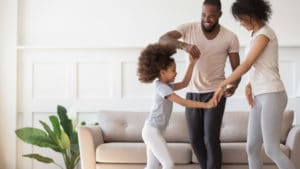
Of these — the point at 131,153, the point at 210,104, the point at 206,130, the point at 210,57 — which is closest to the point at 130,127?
the point at 131,153

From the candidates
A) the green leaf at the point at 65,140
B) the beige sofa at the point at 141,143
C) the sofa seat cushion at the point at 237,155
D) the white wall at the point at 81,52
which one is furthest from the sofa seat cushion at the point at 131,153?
the white wall at the point at 81,52

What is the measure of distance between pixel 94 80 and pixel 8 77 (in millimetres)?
924

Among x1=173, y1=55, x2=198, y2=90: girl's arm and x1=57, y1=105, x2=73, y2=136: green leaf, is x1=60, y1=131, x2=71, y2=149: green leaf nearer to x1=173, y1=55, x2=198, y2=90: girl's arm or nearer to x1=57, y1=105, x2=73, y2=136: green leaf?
x1=57, y1=105, x2=73, y2=136: green leaf

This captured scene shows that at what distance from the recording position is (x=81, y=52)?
4.79 metres

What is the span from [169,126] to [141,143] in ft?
1.15

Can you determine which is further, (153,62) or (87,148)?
(87,148)

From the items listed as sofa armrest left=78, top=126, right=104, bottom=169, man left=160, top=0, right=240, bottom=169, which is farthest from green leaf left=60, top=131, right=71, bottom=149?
man left=160, top=0, right=240, bottom=169

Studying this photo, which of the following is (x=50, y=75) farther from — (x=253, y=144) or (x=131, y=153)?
(x=253, y=144)

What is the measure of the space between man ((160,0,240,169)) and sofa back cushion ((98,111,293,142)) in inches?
42.6

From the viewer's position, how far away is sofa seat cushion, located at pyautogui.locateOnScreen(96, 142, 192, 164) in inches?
146

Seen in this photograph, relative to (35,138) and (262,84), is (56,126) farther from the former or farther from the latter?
(262,84)

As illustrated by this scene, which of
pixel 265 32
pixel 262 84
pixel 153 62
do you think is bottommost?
pixel 262 84

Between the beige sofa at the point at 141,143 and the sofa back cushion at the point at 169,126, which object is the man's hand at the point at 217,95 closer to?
the beige sofa at the point at 141,143

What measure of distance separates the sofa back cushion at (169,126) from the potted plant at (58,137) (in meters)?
0.32
